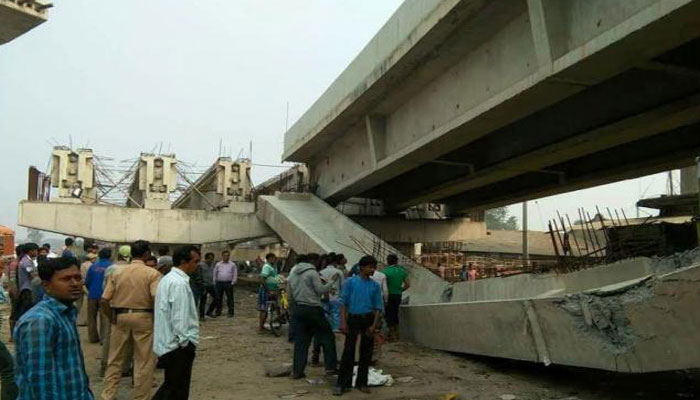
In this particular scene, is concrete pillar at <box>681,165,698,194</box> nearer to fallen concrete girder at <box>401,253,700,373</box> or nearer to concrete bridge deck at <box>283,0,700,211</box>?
concrete bridge deck at <box>283,0,700,211</box>

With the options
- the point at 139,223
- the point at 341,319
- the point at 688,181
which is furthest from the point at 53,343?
the point at 688,181

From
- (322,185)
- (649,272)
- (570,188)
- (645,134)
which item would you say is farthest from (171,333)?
(322,185)

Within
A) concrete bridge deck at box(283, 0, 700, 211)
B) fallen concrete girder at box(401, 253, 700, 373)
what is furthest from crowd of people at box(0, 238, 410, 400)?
concrete bridge deck at box(283, 0, 700, 211)

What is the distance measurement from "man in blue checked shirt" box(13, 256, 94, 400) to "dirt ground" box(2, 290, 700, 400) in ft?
12.5

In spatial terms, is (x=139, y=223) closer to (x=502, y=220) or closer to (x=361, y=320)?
(x=361, y=320)

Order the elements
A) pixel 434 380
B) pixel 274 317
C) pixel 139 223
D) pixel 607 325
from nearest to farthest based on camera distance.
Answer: pixel 607 325
pixel 434 380
pixel 274 317
pixel 139 223

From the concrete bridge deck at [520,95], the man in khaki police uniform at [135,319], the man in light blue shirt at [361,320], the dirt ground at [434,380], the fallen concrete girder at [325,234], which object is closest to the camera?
the man in khaki police uniform at [135,319]

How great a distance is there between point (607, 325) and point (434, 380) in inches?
93.7

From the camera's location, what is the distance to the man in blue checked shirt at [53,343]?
111 inches

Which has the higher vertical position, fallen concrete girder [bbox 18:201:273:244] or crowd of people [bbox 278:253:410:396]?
fallen concrete girder [bbox 18:201:273:244]

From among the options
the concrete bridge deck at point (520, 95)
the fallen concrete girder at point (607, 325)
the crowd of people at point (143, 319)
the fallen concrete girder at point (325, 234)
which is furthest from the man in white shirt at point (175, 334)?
the fallen concrete girder at point (325, 234)

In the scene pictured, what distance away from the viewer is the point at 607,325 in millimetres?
5996

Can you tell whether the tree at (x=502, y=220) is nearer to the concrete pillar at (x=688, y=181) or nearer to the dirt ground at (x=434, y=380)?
the concrete pillar at (x=688, y=181)

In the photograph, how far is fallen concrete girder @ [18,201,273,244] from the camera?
1831 cm
